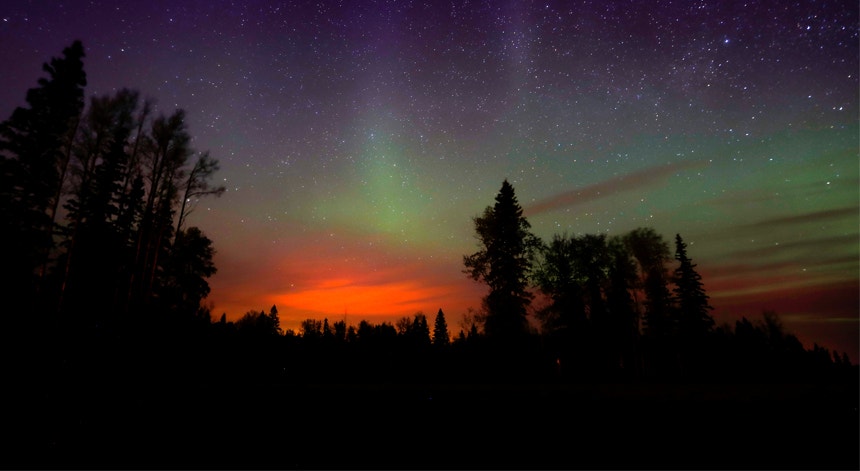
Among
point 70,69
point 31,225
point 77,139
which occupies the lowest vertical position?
point 31,225

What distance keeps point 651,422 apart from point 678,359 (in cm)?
3820

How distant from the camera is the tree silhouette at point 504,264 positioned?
94.7 feet

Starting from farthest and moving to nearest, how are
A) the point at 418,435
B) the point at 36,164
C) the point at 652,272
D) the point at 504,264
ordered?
1. the point at 652,272
2. the point at 504,264
3. the point at 36,164
4. the point at 418,435

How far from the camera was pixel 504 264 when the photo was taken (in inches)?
1177

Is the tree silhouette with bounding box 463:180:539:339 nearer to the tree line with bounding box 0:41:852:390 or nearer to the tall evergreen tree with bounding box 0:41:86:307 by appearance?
the tree line with bounding box 0:41:852:390

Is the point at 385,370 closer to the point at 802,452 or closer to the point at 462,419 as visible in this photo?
the point at 462,419

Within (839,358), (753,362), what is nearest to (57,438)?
(753,362)

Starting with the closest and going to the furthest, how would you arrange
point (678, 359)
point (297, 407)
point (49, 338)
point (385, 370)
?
point (297, 407)
point (49, 338)
point (385, 370)
point (678, 359)

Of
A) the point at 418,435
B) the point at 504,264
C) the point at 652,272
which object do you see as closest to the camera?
the point at 418,435

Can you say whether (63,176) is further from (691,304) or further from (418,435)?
(691,304)

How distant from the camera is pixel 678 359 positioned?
133 ft

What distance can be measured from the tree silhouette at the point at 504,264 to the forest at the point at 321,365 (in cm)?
13

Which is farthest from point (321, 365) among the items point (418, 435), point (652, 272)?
point (652, 272)

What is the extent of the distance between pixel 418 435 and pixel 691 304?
43.4 meters
